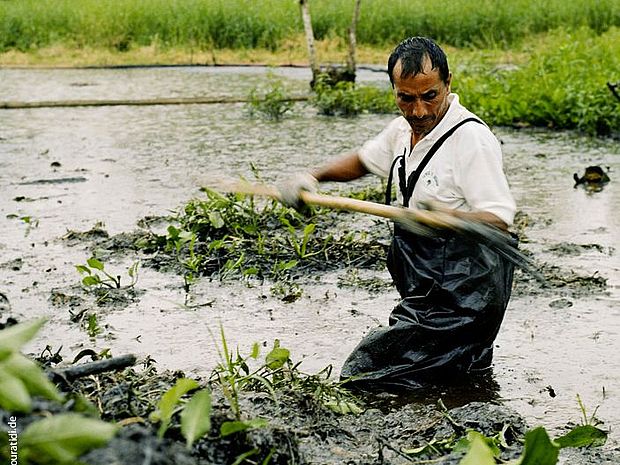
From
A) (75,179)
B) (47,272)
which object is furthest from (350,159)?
(75,179)

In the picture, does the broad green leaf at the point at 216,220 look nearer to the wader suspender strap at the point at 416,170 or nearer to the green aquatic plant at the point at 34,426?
the wader suspender strap at the point at 416,170

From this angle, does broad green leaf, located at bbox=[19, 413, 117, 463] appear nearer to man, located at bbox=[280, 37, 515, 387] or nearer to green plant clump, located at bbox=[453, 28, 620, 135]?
man, located at bbox=[280, 37, 515, 387]

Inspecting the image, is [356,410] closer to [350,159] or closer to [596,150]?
[350,159]

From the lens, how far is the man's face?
3750 mm

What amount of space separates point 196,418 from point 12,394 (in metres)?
0.56

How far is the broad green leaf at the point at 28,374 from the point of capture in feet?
5.02

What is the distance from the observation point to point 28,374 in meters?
1.55

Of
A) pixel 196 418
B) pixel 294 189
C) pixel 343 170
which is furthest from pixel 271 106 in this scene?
pixel 196 418

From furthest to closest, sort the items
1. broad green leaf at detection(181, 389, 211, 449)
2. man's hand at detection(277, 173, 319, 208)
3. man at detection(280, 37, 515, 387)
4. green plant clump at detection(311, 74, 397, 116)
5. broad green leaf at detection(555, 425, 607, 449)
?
green plant clump at detection(311, 74, 397, 116) < man's hand at detection(277, 173, 319, 208) < man at detection(280, 37, 515, 387) < broad green leaf at detection(555, 425, 607, 449) < broad green leaf at detection(181, 389, 211, 449)

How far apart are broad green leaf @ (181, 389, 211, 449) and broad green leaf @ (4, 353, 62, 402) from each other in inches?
16.4

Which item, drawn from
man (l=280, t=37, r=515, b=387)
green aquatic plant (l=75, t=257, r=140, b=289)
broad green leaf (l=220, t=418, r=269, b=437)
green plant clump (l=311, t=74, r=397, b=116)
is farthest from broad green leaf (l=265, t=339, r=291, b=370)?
green plant clump (l=311, t=74, r=397, b=116)

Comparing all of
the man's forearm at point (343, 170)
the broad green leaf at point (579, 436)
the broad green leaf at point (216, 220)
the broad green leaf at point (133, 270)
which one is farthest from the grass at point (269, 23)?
the broad green leaf at point (579, 436)

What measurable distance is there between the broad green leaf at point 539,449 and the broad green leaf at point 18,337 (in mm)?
1117

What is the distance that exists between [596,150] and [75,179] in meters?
4.71
